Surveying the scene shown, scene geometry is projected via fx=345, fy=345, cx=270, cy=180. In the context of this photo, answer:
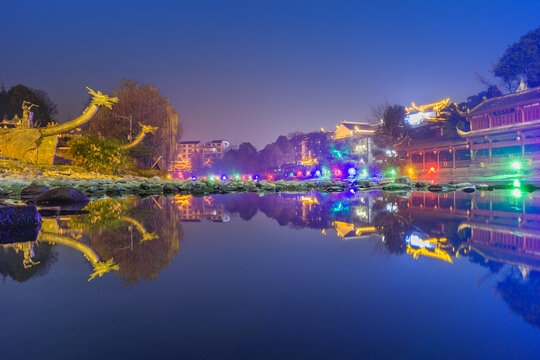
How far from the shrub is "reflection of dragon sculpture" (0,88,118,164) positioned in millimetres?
875

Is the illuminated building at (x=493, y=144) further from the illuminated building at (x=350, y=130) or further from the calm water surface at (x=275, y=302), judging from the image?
the calm water surface at (x=275, y=302)

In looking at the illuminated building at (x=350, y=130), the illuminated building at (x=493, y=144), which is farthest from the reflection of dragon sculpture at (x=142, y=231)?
the illuminated building at (x=350, y=130)

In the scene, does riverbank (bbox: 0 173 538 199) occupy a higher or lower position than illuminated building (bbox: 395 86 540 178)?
lower

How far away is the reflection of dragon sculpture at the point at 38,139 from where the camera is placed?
1170 cm

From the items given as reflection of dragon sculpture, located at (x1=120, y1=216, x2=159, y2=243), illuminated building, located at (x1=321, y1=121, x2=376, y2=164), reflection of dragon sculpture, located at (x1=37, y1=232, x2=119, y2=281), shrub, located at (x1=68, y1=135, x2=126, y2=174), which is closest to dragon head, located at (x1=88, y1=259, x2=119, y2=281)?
reflection of dragon sculpture, located at (x1=37, y1=232, x2=119, y2=281)

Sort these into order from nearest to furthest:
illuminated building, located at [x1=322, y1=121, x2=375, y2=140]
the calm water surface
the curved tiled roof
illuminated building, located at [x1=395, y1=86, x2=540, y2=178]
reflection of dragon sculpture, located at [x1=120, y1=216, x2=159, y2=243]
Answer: the calm water surface → reflection of dragon sculpture, located at [x1=120, y1=216, x2=159, y2=243] → illuminated building, located at [x1=395, y1=86, x2=540, y2=178] → the curved tiled roof → illuminated building, located at [x1=322, y1=121, x2=375, y2=140]

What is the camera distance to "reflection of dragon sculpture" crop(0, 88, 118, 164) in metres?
11.7

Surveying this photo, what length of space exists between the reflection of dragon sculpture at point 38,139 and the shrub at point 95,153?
875 mm

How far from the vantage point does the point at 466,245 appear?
197cm

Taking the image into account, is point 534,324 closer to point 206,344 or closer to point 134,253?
point 206,344

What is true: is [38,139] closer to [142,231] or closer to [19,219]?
[19,219]

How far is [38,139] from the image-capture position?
12.4 metres

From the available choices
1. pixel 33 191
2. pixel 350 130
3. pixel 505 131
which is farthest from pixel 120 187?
pixel 350 130

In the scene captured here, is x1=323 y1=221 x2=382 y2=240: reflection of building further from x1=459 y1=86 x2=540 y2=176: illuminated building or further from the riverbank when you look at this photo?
x1=459 y1=86 x2=540 y2=176: illuminated building
